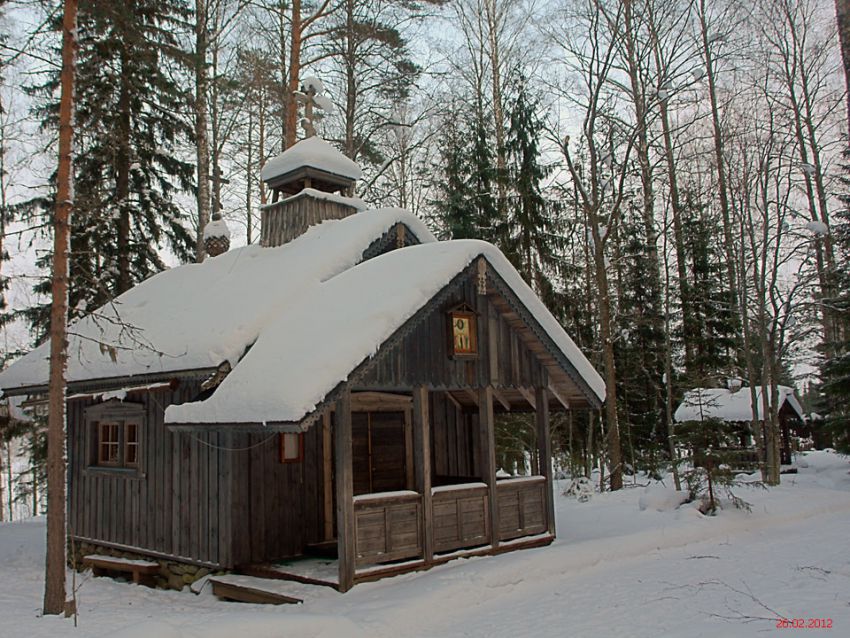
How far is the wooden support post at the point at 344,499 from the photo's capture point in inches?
350

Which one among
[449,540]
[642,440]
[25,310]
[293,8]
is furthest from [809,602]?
[642,440]

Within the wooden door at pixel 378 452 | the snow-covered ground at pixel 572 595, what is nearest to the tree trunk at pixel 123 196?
the snow-covered ground at pixel 572 595

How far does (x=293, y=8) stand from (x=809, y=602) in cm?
1690

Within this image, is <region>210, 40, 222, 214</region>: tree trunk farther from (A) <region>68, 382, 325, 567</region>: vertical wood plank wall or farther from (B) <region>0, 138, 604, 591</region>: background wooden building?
(A) <region>68, 382, 325, 567</region>: vertical wood plank wall

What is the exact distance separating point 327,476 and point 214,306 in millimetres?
3300

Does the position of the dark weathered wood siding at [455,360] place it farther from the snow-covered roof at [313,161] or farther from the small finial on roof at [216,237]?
the small finial on roof at [216,237]

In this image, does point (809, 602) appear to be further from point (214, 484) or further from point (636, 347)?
point (636, 347)

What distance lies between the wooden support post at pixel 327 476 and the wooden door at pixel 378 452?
0.51 meters

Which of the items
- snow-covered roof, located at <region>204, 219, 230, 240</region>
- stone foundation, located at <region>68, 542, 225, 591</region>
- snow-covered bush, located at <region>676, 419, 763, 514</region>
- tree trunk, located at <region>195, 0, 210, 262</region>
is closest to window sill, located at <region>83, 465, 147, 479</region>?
stone foundation, located at <region>68, 542, 225, 591</region>

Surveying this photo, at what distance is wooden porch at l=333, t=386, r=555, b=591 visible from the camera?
902cm

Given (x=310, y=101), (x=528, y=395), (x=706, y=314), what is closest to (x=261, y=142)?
(x=310, y=101)

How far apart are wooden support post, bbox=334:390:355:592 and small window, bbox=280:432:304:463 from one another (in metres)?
2.07

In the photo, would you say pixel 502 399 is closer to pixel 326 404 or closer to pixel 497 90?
pixel 326 404

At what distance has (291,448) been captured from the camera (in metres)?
11.0
